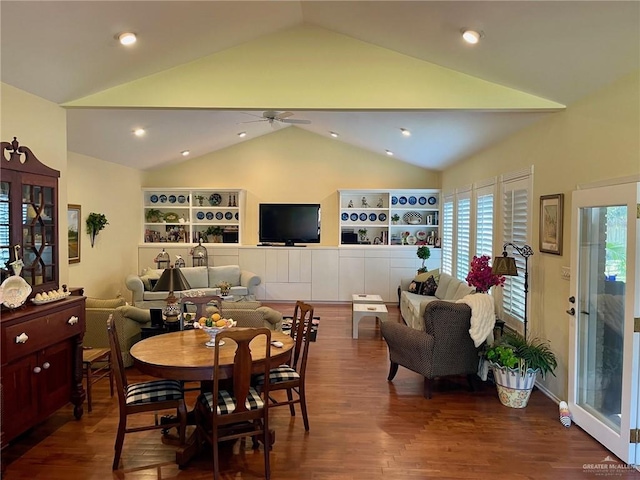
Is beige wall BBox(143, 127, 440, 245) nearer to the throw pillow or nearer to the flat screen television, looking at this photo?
the flat screen television

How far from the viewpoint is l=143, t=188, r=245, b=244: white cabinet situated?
30.6ft

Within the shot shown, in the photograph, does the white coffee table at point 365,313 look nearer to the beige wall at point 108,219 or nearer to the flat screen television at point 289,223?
the flat screen television at point 289,223

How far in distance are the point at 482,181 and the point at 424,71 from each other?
2641 mm

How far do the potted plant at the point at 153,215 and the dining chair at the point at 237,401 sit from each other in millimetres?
6914

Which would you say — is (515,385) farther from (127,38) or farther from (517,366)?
(127,38)

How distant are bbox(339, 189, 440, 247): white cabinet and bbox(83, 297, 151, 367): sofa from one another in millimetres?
5154

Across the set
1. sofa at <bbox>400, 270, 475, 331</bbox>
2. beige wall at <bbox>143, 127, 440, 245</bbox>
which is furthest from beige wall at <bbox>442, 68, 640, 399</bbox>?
beige wall at <bbox>143, 127, 440, 245</bbox>

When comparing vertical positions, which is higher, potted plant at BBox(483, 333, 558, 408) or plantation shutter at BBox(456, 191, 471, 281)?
plantation shutter at BBox(456, 191, 471, 281)

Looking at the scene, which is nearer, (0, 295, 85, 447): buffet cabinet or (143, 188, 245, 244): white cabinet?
(0, 295, 85, 447): buffet cabinet

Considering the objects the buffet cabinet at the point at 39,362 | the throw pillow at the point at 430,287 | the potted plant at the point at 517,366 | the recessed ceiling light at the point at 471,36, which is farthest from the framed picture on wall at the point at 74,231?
the potted plant at the point at 517,366

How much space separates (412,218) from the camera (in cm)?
940

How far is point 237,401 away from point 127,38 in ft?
9.36

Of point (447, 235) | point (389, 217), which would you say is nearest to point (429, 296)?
point (447, 235)

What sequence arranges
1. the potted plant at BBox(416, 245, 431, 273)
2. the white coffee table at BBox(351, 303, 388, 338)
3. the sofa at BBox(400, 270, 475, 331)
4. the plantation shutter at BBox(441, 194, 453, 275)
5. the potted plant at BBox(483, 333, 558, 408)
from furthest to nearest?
the potted plant at BBox(416, 245, 431, 273) < the plantation shutter at BBox(441, 194, 453, 275) < the white coffee table at BBox(351, 303, 388, 338) < the sofa at BBox(400, 270, 475, 331) < the potted plant at BBox(483, 333, 558, 408)
